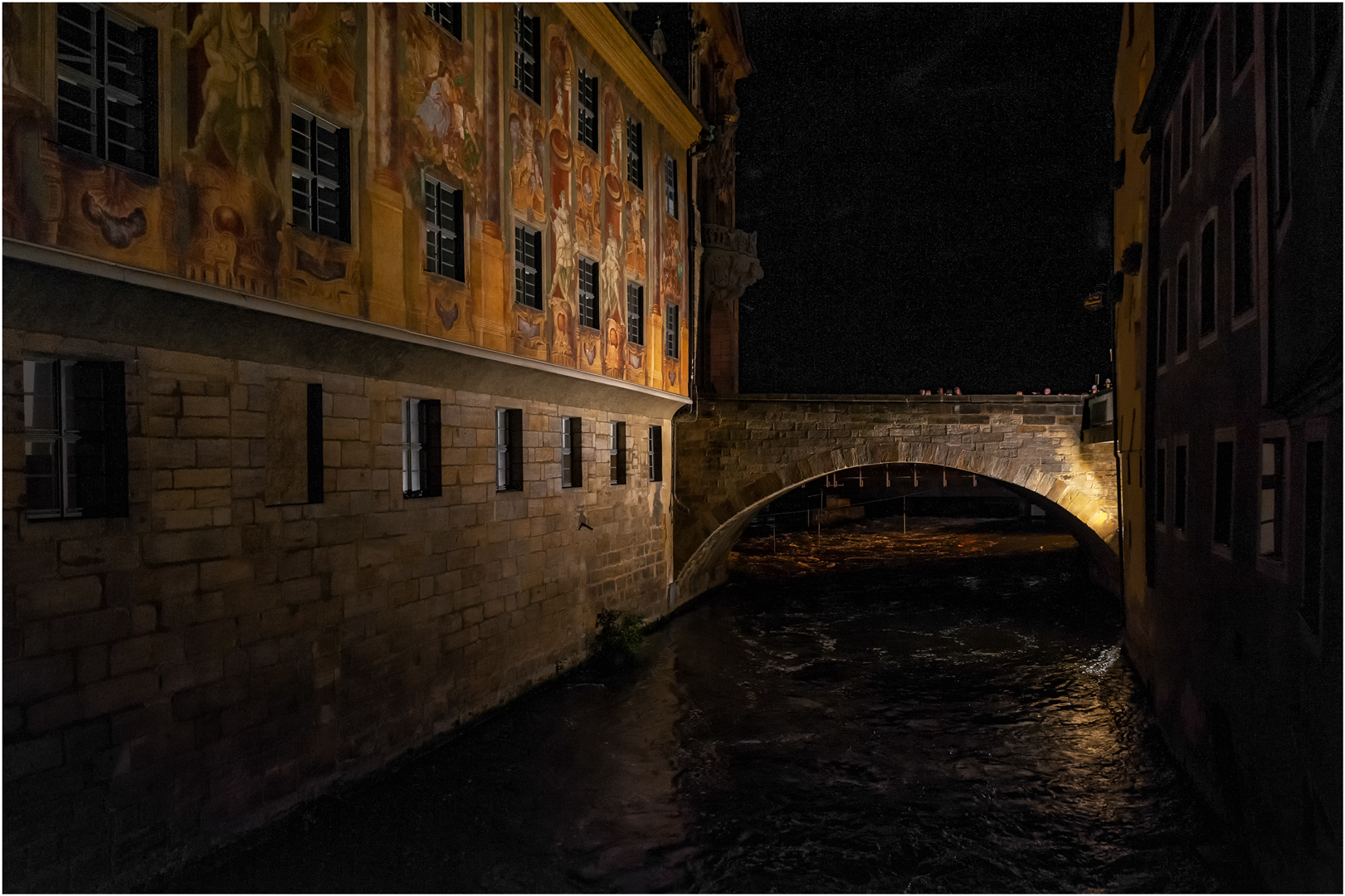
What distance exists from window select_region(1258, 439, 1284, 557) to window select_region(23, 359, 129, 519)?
27.6 ft

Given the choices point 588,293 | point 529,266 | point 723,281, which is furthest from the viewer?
point 723,281

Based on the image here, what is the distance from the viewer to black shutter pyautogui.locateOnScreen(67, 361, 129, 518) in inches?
268

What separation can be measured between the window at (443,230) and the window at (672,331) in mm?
7241

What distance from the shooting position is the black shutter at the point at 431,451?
1088cm

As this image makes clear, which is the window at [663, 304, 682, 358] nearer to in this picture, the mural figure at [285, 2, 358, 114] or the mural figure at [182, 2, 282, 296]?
the mural figure at [285, 2, 358, 114]

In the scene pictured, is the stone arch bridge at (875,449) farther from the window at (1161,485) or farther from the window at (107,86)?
the window at (107,86)

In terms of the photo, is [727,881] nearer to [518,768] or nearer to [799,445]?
[518,768]

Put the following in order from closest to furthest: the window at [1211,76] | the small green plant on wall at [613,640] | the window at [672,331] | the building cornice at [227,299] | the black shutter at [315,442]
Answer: the building cornice at [227,299] < the window at [1211,76] < the black shutter at [315,442] < the small green plant on wall at [613,640] < the window at [672,331]

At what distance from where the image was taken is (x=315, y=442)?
8961mm

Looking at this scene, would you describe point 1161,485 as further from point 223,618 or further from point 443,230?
point 223,618

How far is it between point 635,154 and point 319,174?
28.1 ft

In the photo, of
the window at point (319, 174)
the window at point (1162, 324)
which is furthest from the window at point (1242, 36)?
the window at point (319, 174)

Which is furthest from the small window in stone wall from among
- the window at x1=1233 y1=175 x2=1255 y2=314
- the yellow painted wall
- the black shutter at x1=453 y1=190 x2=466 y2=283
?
the yellow painted wall

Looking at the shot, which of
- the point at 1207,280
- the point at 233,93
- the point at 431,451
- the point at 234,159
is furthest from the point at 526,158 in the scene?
the point at 1207,280
